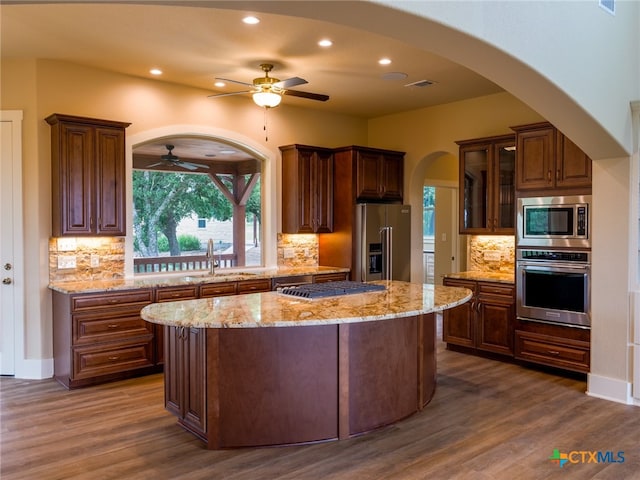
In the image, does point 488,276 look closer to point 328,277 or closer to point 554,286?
point 554,286

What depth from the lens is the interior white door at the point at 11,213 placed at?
16.2ft

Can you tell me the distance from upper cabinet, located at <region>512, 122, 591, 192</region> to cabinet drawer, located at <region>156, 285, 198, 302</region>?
11.3 ft

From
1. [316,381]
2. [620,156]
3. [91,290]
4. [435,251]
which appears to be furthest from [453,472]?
[435,251]

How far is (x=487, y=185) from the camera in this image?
5.81 m

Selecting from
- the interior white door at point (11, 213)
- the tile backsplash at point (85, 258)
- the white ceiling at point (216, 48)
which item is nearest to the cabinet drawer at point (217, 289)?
the tile backsplash at point (85, 258)

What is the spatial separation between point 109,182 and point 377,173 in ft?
10.9

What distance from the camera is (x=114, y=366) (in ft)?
15.9

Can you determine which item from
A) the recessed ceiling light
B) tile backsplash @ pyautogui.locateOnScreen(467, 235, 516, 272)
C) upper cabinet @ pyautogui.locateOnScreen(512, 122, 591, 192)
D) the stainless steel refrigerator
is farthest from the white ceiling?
tile backsplash @ pyautogui.locateOnScreen(467, 235, 516, 272)

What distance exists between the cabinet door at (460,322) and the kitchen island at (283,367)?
212cm

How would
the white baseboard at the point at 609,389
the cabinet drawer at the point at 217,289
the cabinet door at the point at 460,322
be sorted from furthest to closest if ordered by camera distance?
the cabinet door at the point at 460,322 < the cabinet drawer at the point at 217,289 < the white baseboard at the point at 609,389

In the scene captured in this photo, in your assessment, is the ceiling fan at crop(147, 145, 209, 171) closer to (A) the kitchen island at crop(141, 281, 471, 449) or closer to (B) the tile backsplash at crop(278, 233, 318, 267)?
(B) the tile backsplash at crop(278, 233, 318, 267)

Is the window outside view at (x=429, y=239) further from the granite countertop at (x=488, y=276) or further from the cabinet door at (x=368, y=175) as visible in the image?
the granite countertop at (x=488, y=276)

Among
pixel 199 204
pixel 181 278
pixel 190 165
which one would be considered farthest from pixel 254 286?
pixel 190 165

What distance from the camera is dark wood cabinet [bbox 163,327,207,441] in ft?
10.9
